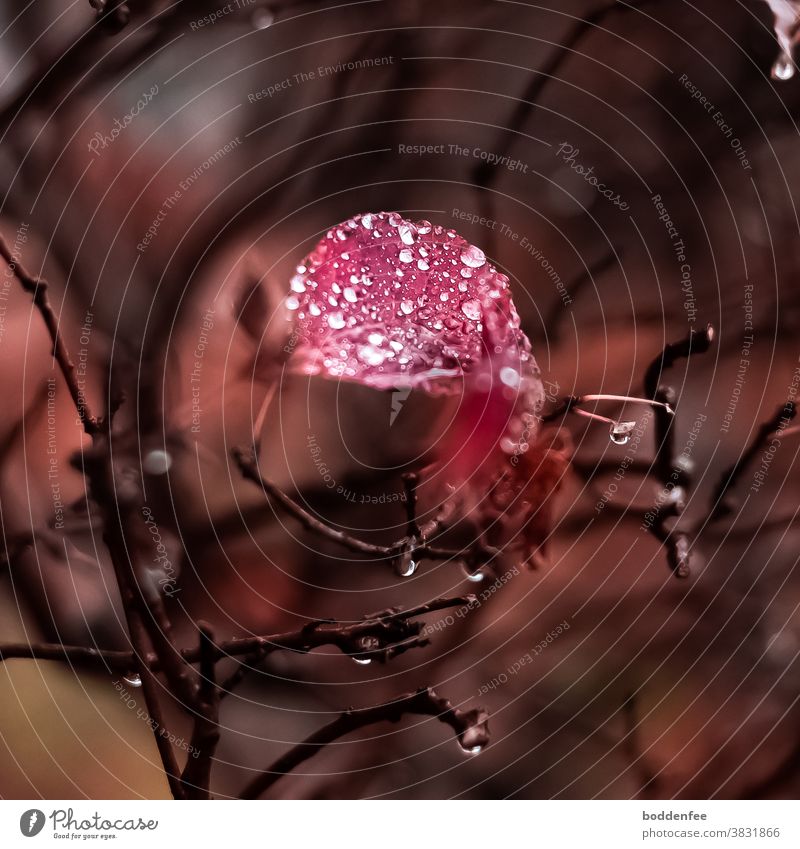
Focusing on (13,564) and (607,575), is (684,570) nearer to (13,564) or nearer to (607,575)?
(607,575)

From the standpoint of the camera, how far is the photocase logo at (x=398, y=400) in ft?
1.30

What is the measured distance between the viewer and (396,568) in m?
0.40
